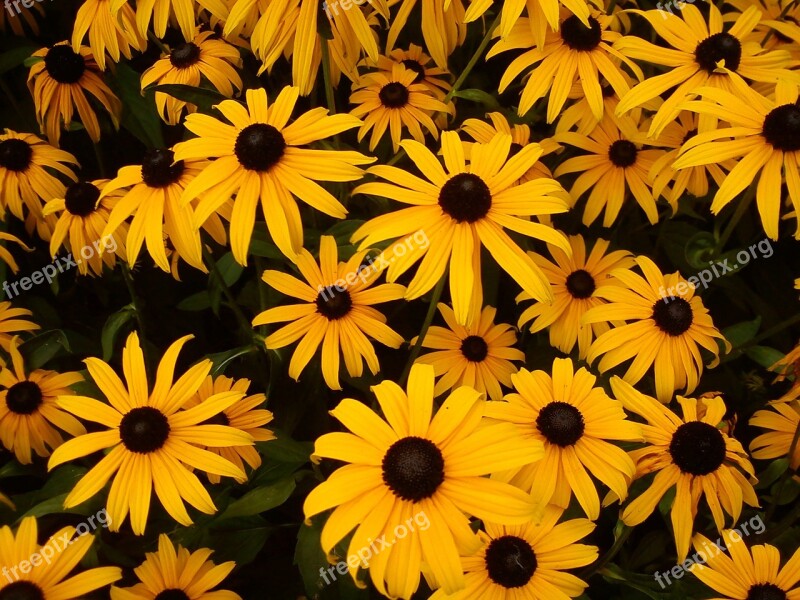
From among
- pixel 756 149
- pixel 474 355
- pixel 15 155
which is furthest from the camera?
pixel 15 155

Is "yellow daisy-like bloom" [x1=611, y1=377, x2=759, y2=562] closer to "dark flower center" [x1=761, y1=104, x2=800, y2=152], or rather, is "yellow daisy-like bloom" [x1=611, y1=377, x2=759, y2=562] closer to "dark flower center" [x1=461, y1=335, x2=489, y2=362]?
"dark flower center" [x1=461, y1=335, x2=489, y2=362]

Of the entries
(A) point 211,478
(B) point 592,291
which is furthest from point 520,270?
(A) point 211,478

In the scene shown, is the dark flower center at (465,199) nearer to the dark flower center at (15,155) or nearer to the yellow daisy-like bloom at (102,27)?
the yellow daisy-like bloom at (102,27)

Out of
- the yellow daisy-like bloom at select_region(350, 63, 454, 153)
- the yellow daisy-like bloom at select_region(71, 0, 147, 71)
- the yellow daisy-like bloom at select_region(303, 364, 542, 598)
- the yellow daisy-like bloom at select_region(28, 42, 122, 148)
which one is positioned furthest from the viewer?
the yellow daisy-like bloom at select_region(28, 42, 122, 148)

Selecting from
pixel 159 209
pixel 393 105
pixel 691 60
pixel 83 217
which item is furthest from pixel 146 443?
pixel 691 60

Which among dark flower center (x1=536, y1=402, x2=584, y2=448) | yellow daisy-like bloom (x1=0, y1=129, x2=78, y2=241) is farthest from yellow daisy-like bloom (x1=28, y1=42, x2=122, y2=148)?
dark flower center (x1=536, y1=402, x2=584, y2=448)

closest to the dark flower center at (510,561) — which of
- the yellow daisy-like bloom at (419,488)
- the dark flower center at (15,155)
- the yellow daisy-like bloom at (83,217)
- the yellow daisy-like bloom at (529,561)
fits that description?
the yellow daisy-like bloom at (529,561)

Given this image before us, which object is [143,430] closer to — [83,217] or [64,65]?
[83,217]

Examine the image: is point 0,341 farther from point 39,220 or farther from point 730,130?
point 730,130
